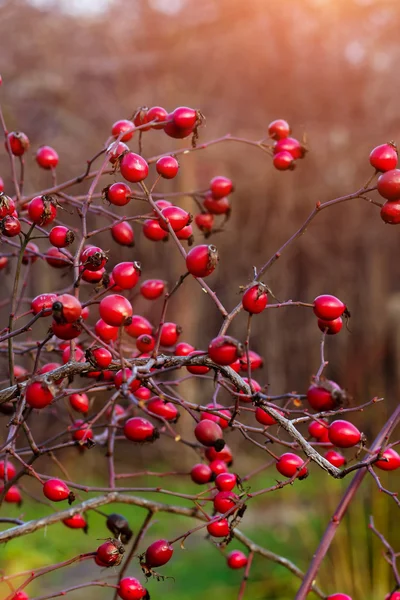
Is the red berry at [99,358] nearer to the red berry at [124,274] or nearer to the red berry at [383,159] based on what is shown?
the red berry at [124,274]

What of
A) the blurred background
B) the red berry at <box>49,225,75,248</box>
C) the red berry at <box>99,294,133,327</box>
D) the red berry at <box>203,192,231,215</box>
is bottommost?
the blurred background

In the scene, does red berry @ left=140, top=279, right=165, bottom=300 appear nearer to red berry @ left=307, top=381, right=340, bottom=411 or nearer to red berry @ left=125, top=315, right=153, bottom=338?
red berry @ left=125, top=315, right=153, bottom=338

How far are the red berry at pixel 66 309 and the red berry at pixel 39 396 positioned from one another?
8 centimetres

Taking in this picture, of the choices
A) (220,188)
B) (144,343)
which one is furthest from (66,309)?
(220,188)

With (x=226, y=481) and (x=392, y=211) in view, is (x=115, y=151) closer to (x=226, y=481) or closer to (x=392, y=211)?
(x=392, y=211)

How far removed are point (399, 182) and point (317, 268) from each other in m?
5.84

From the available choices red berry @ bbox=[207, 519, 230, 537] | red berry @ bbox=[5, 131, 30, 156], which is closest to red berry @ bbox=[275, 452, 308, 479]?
red berry @ bbox=[207, 519, 230, 537]

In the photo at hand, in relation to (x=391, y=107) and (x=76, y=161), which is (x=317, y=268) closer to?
(x=391, y=107)

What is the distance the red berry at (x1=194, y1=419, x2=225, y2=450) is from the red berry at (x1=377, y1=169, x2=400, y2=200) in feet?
1.22

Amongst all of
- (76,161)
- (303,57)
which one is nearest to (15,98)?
(76,161)

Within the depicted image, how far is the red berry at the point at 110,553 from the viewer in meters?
0.90

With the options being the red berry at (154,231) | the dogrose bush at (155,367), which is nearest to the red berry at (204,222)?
the dogrose bush at (155,367)

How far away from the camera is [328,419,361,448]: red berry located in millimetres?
843

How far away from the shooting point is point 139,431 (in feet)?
3.22
